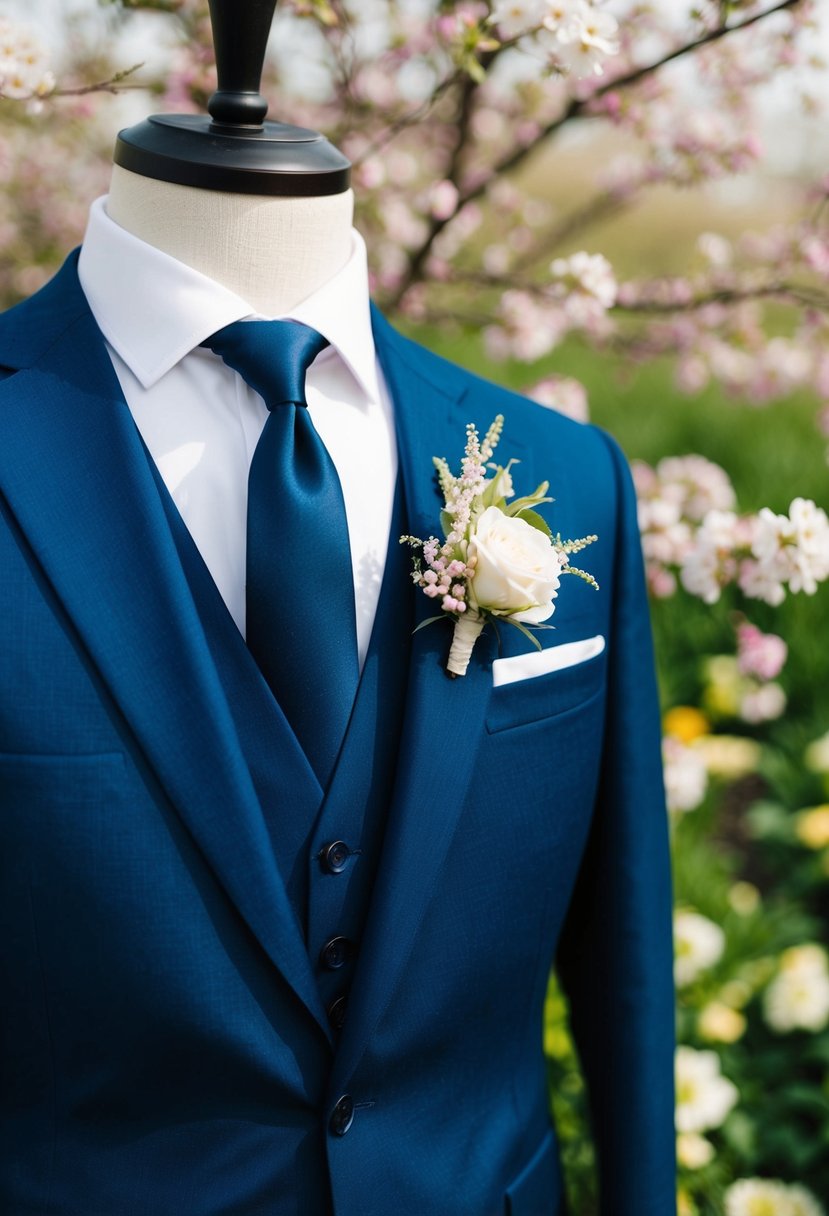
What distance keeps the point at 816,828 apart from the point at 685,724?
0.79 metres

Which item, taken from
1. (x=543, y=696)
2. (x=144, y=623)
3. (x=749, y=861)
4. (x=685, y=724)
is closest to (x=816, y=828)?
(x=749, y=861)

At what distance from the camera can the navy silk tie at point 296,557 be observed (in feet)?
3.36

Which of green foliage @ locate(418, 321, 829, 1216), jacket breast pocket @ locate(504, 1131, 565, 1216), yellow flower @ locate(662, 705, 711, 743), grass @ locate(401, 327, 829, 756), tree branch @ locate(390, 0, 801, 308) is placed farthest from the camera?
grass @ locate(401, 327, 829, 756)

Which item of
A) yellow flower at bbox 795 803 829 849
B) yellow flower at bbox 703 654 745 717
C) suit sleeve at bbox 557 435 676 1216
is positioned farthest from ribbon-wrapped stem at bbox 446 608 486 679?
yellow flower at bbox 703 654 745 717

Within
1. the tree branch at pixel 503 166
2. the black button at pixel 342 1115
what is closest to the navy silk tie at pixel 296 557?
the black button at pixel 342 1115

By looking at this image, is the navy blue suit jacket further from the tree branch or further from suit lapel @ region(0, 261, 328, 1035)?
the tree branch

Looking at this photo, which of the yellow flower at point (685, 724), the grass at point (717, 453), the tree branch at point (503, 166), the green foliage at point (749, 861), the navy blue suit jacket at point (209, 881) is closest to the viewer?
the navy blue suit jacket at point (209, 881)

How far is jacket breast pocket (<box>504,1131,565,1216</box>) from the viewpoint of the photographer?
1.26m

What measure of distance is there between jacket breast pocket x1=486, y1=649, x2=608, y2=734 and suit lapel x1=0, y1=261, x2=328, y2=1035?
240mm

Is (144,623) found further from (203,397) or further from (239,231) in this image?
(239,231)

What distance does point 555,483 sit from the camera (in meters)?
1.29

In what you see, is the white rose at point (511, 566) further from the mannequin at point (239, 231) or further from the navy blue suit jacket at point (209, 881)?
the mannequin at point (239, 231)

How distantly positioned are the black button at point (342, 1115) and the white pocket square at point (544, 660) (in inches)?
17.7

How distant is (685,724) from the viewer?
4016 mm
